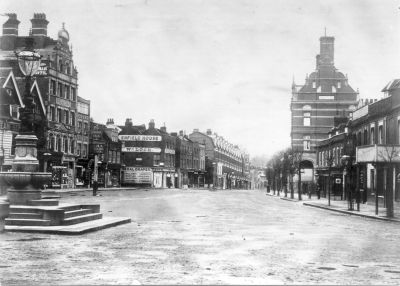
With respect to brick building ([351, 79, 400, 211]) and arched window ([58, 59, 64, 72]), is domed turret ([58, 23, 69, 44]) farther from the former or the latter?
brick building ([351, 79, 400, 211])

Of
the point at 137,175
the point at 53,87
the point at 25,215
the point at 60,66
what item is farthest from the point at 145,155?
the point at 25,215

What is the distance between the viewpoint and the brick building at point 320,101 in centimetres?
8025

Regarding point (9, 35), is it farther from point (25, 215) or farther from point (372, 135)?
point (25, 215)

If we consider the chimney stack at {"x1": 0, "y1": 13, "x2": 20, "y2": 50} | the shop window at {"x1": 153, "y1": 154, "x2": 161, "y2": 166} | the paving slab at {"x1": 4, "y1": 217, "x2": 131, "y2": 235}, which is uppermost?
the chimney stack at {"x1": 0, "y1": 13, "x2": 20, "y2": 50}

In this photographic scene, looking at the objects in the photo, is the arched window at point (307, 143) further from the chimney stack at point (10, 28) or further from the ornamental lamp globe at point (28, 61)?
the ornamental lamp globe at point (28, 61)

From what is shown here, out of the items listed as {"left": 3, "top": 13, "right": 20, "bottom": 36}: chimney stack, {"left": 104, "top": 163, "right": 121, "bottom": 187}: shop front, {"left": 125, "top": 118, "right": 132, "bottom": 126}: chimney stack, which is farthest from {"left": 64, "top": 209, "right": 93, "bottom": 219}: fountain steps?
{"left": 125, "top": 118, "right": 132, "bottom": 126}: chimney stack

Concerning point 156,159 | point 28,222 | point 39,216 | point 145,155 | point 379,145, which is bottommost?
point 28,222

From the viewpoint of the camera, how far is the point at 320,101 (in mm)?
80812

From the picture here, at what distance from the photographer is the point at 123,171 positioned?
297 feet

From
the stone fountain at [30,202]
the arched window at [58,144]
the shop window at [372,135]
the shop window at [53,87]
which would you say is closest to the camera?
the stone fountain at [30,202]

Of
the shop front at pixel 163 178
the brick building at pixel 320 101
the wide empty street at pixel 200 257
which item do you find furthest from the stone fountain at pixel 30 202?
the shop front at pixel 163 178

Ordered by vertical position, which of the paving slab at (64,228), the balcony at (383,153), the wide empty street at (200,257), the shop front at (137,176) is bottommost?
the wide empty street at (200,257)

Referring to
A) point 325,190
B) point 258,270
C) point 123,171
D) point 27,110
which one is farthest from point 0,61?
point 258,270

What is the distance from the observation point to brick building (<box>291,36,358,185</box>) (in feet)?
263
